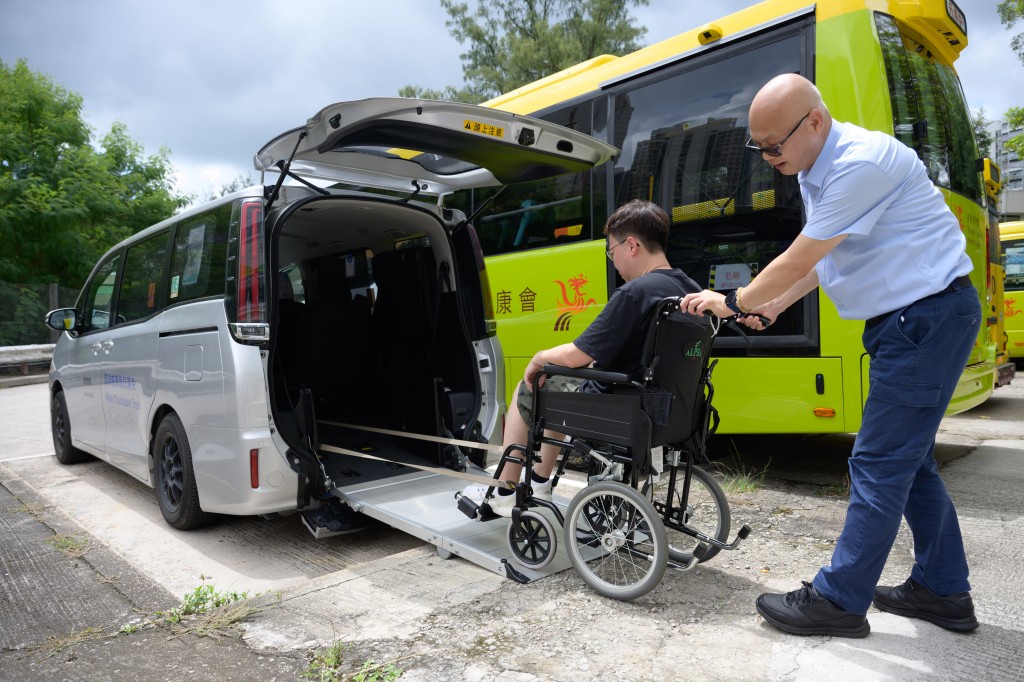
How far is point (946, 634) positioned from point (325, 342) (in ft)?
12.6

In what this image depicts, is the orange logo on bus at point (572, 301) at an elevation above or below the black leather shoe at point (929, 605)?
above

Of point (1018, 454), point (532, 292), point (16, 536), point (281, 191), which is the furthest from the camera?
point (532, 292)

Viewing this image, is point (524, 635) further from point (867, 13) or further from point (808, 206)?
point (867, 13)

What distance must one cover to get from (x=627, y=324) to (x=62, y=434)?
5.60 m

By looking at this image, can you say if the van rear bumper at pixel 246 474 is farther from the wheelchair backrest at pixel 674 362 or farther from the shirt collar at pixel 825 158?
the shirt collar at pixel 825 158

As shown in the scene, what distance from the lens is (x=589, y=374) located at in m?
2.96

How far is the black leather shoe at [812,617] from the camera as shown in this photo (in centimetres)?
246

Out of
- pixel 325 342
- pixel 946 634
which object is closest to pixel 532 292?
pixel 325 342

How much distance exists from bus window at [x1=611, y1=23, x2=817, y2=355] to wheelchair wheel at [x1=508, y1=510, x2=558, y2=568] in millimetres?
2208

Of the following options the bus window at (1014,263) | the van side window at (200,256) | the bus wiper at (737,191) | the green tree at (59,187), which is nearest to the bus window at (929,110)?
the bus wiper at (737,191)

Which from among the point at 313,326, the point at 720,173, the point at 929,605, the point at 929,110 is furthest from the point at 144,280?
the point at 929,110

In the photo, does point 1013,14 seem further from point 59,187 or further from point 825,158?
point 59,187

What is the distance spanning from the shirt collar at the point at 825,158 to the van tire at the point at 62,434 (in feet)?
20.1

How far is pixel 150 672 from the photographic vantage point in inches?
95.8
